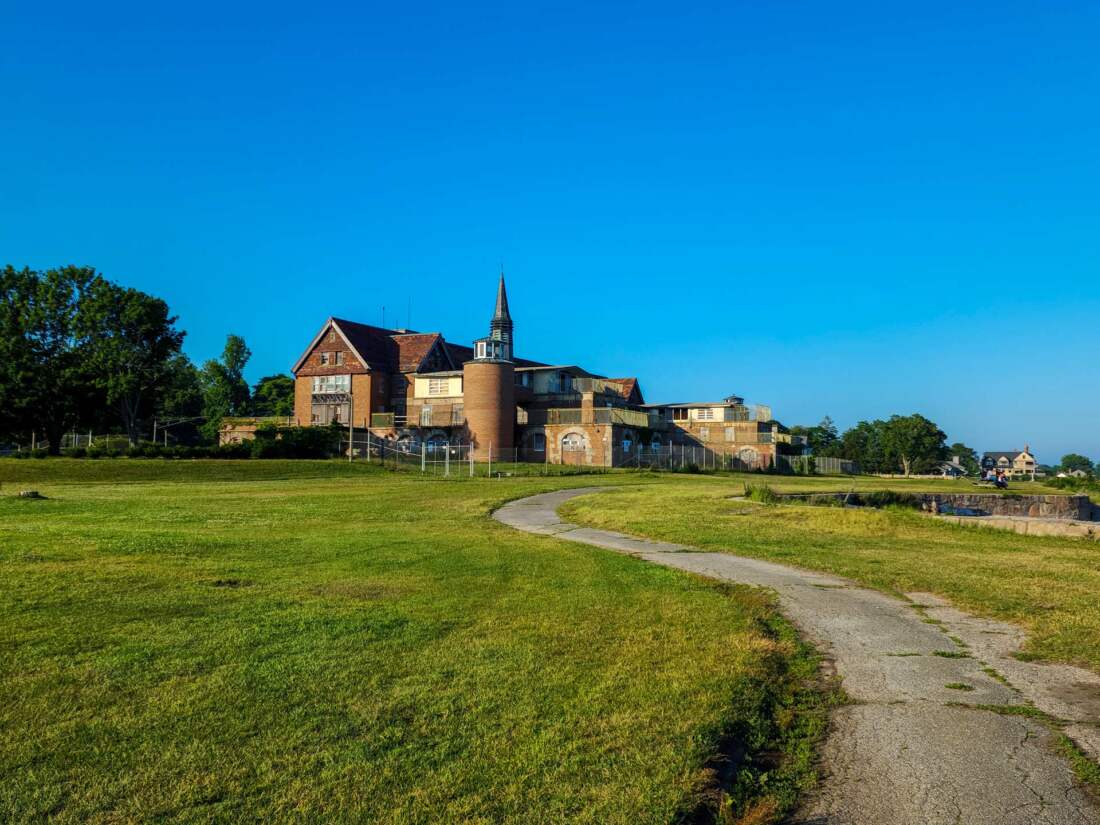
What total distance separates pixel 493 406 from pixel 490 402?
0.38 metres

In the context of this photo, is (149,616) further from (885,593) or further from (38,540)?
(885,593)

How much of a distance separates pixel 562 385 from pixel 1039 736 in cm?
6619

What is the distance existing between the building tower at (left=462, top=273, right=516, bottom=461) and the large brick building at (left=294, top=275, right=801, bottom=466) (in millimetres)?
76

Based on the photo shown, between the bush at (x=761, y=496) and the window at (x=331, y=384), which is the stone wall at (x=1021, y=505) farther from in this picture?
the window at (x=331, y=384)

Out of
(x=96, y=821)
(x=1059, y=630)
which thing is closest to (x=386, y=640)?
(x=96, y=821)

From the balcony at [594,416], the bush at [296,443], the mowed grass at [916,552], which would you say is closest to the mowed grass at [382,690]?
the mowed grass at [916,552]

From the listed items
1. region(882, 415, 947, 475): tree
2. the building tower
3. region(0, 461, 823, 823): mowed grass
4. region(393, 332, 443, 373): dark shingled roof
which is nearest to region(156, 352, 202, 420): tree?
region(393, 332, 443, 373): dark shingled roof

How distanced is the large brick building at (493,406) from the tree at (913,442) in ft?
98.8

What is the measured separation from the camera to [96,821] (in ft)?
13.6

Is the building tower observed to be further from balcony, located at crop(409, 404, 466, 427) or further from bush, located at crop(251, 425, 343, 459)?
bush, located at crop(251, 425, 343, 459)

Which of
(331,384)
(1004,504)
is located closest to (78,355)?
(331,384)

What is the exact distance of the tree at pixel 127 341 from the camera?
6144 centimetres

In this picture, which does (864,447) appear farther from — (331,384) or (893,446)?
(331,384)

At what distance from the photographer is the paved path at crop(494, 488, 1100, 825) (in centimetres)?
455
